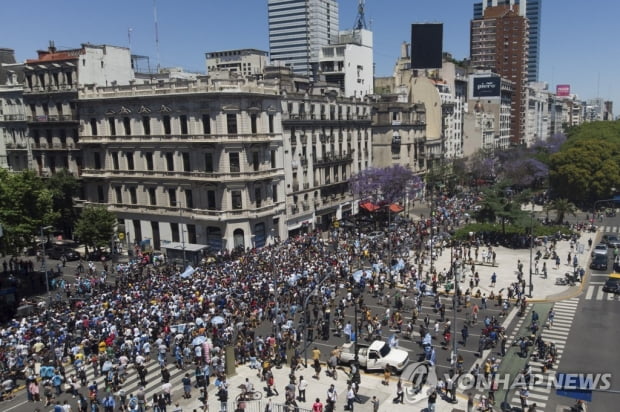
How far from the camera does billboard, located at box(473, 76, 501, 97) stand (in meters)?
133

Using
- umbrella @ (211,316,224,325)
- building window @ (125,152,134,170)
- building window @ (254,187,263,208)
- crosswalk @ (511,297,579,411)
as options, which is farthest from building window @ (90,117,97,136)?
crosswalk @ (511,297,579,411)

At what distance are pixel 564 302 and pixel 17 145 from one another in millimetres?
70357

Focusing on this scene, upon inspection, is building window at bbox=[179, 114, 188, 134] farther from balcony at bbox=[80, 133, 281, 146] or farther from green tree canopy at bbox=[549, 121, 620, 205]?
green tree canopy at bbox=[549, 121, 620, 205]

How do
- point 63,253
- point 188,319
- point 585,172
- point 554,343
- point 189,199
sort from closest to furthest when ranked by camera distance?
1. point 554,343
2. point 188,319
3. point 63,253
4. point 189,199
5. point 585,172

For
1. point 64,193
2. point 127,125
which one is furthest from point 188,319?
point 64,193

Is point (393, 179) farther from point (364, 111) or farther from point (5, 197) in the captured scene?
point (5, 197)

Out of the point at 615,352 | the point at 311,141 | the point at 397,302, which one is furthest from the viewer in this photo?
the point at 311,141

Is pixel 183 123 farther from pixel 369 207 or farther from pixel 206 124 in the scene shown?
pixel 369 207

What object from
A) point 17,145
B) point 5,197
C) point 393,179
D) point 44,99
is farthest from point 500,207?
point 17,145

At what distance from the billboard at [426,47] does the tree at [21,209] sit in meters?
83.5

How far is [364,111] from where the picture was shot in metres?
83.2

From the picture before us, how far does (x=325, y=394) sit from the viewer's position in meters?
28.3

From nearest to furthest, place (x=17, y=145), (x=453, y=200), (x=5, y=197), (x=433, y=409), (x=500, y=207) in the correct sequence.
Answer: (x=433, y=409), (x=5, y=197), (x=500, y=207), (x=17, y=145), (x=453, y=200)

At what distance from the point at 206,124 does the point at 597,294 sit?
40713mm
